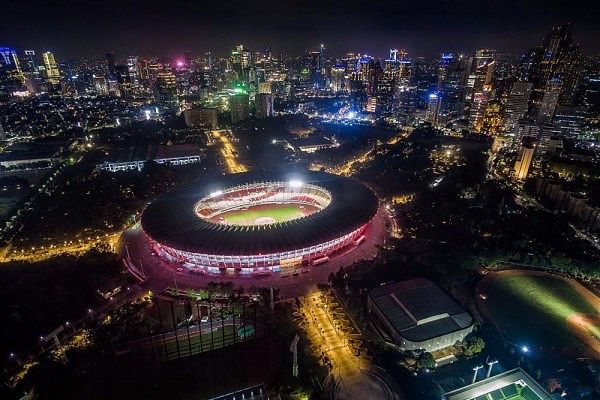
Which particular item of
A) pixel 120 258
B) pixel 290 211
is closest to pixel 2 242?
pixel 120 258

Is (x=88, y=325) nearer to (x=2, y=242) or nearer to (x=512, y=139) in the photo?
(x=2, y=242)

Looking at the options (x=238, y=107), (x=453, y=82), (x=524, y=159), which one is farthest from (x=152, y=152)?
(x=453, y=82)

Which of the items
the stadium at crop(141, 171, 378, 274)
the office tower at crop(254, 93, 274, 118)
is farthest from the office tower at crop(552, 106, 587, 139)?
the office tower at crop(254, 93, 274, 118)

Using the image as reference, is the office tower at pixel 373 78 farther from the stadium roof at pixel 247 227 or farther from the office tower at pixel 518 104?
the stadium roof at pixel 247 227

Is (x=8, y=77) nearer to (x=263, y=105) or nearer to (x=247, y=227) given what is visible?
(x=263, y=105)

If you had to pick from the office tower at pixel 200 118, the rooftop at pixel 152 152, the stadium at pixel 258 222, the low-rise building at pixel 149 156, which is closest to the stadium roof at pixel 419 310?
the stadium at pixel 258 222
